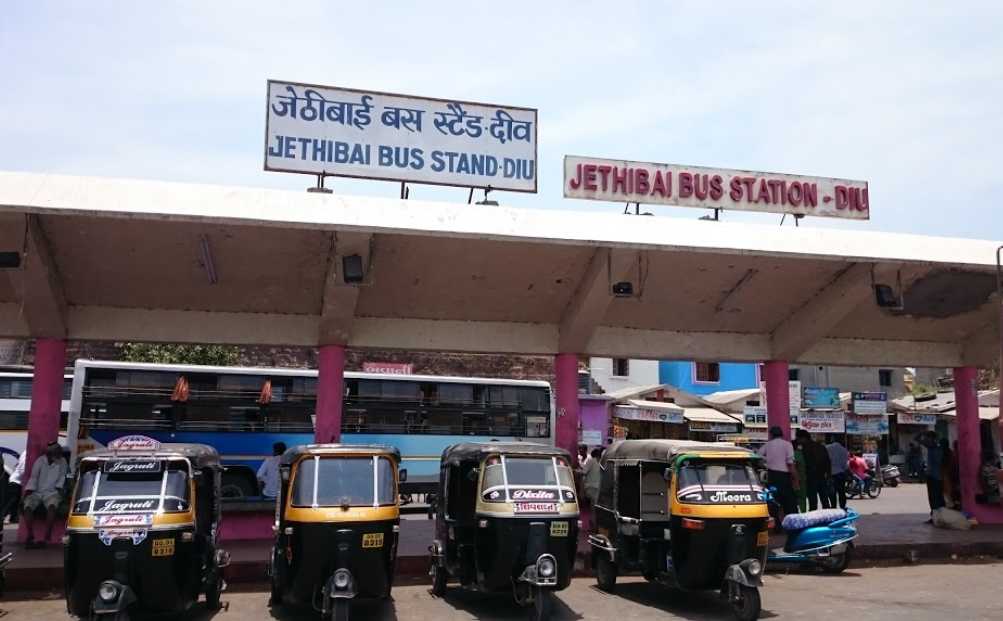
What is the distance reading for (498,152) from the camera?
1367 cm

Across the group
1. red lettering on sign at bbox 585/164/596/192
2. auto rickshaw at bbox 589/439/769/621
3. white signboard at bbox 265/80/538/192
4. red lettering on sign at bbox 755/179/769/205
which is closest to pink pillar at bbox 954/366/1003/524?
red lettering on sign at bbox 755/179/769/205

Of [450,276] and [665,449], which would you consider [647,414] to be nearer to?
[450,276]

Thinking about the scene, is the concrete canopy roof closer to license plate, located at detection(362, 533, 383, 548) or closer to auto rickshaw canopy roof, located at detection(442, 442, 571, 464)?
auto rickshaw canopy roof, located at detection(442, 442, 571, 464)

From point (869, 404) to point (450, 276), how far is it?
2521cm

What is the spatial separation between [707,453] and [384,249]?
5.45 meters

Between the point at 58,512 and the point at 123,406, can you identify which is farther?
the point at 123,406

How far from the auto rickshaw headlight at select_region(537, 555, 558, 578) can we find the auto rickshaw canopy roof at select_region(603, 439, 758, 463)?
2.04 metres

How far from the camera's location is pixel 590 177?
1409 centimetres

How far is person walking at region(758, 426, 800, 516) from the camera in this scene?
13336 millimetres

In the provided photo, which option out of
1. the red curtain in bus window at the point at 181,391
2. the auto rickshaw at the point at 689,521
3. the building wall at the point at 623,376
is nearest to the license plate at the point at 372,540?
the auto rickshaw at the point at 689,521

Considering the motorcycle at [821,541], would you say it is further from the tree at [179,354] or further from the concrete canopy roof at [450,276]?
the tree at [179,354]

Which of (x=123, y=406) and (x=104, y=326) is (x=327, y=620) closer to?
(x=104, y=326)

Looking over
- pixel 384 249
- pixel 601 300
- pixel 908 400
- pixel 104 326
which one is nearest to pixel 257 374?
pixel 104 326

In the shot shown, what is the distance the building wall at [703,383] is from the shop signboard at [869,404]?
7289 millimetres
